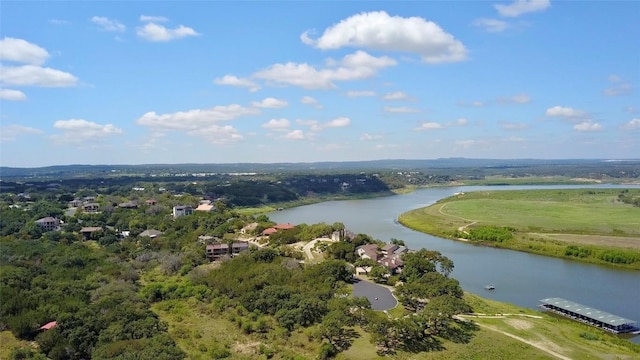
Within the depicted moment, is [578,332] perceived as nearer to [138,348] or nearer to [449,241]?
[138,348]

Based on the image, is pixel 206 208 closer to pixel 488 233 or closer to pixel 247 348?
pixel 488 233

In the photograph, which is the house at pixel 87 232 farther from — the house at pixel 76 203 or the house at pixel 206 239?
the house at pixel 76 203

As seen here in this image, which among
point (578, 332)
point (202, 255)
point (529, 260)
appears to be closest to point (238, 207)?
point (202, 255)

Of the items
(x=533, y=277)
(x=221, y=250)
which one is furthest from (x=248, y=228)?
(x=533, y=277)

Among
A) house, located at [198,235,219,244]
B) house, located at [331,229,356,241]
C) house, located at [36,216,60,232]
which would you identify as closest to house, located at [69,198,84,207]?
house, located at [36,216,60,232]

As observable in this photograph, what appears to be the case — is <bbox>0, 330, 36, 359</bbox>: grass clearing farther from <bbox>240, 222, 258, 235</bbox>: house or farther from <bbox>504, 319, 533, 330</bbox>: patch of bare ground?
<bbox>240, 222, 258, 235</bbox>: house

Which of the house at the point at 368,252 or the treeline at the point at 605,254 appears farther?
the treeline at the point at 605,254

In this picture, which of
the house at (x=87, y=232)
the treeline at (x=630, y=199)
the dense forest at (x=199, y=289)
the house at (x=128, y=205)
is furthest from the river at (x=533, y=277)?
the treeline at (x=630, y=199)
